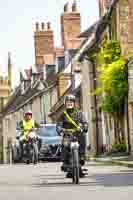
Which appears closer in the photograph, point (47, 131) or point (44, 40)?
point (47, 131)

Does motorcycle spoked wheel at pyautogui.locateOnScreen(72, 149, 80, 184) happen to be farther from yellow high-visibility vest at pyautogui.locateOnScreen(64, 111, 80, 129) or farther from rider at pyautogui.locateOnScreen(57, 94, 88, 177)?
yellow high-visibility vest at pyautogui.locateOnScreen(64, 111, 80, 129)

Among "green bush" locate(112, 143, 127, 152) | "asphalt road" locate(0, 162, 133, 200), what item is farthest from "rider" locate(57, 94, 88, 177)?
"green bush" locate(112, 143, 127, 152)

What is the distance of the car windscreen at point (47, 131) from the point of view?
128 feet

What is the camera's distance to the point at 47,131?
130 ft

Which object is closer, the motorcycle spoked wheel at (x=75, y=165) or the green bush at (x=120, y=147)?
the motorcycle spoked wheel at (x=75, y=165)

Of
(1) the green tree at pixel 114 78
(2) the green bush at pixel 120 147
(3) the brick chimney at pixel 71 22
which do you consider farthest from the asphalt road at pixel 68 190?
(3) the brick chimney at pixel 71 22

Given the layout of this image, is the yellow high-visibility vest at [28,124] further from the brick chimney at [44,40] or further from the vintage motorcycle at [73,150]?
the brick chimney at [44,40]

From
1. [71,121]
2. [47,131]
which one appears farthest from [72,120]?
[47,131]

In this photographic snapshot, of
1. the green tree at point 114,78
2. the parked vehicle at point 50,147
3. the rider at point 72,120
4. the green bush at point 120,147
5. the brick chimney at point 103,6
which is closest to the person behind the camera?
the rider at point 72,120

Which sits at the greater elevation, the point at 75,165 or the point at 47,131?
the point at 75,165

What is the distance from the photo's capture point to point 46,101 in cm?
7181

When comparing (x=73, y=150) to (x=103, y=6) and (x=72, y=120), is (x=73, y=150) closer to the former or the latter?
(x=72, y=120)

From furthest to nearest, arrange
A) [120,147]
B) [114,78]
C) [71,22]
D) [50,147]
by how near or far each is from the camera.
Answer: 1. [71,22]
2. [120,147]
3. [114,78]
4. [50,147]

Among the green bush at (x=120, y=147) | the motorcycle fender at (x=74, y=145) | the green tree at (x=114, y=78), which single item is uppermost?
the green tree at (x=114, y=78)
